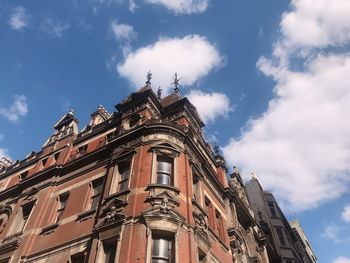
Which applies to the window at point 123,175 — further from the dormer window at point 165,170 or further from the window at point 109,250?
the window at point 109,250

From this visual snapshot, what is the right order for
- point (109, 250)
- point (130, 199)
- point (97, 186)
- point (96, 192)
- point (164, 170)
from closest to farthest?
point (109, 250) < point (130, 199) < point (164, 170) < point (96, 192) < point (97, 186)

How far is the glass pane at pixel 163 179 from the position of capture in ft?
62.6

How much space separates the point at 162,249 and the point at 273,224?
32.7 meters

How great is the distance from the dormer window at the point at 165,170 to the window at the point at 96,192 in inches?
176

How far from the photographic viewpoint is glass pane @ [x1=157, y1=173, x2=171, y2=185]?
1909 centimetres

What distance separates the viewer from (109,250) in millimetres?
16500

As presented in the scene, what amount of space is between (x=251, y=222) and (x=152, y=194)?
15462 mm

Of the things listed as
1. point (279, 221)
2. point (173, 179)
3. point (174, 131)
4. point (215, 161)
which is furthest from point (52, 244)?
point (279, 221)

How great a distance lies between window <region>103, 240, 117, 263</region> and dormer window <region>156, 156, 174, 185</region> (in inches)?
166

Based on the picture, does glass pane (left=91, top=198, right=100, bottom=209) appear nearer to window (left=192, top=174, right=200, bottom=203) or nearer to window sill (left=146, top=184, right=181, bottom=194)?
window sill (left=146, top=184, right=181, bottom=194)

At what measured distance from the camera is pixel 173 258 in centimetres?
1505

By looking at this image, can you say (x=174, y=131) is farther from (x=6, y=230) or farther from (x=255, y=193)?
(x=255, y=193)

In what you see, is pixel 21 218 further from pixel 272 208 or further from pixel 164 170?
pixel 272 208

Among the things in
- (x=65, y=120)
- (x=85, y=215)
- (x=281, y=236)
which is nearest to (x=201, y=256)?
(x=85, y=215)
